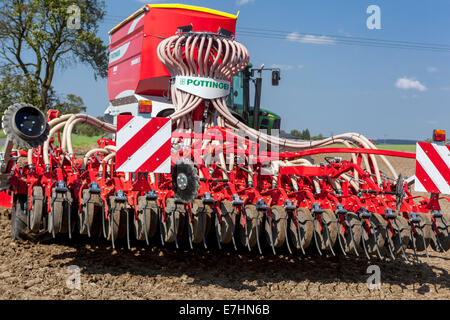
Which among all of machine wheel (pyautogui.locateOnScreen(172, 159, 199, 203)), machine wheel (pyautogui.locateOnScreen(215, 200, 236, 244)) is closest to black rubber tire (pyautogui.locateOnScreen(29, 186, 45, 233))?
machine wheel (pyautogui.locateOnScreen(172, 159, 199, 203))

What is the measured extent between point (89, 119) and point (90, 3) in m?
15.0

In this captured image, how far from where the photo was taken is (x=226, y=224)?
382cm

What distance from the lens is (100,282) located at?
368 cm

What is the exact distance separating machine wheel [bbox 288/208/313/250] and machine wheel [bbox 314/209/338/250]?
11 cm

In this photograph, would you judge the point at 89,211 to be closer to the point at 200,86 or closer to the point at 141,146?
the point at 141,146

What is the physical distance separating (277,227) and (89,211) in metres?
1.58

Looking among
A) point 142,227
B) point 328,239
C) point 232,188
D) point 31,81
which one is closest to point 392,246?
point 328,239

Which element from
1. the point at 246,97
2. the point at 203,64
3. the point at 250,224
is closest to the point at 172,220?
the point at 250,224

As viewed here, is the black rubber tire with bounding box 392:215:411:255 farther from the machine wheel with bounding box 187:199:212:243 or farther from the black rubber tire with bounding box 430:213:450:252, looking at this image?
the machine wheel with bounding box 187:199:212:243

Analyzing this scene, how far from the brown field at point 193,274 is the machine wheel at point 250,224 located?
41cm

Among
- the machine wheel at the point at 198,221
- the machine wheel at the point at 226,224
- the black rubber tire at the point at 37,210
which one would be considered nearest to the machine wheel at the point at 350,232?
the machine wheel at the point at 226,224

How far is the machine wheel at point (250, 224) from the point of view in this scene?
3.86 meters

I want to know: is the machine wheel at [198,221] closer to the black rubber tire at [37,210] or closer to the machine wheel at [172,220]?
the machine wheel at [172,220]

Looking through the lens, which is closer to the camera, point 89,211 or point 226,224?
point 89,211
